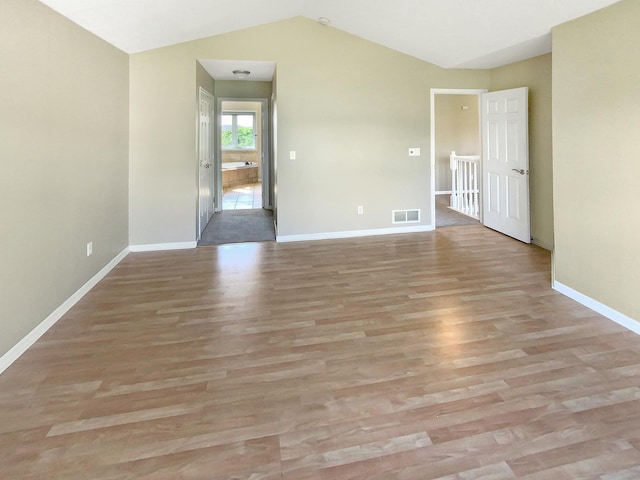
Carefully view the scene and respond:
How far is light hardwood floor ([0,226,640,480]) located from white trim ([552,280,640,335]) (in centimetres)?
7

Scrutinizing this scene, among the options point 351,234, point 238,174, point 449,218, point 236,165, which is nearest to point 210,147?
point 351,234

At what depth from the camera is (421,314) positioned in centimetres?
296

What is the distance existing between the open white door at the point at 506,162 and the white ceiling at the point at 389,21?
58 cm

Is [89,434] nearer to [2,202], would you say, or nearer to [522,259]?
[2,202]

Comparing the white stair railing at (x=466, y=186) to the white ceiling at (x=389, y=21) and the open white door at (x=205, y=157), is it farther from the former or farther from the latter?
the open white door at (x=205, y=157)

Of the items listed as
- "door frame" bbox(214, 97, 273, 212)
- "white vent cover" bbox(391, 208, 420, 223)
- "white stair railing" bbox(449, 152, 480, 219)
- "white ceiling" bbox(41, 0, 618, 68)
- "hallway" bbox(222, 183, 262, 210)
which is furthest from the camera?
"hallway" bbox(222, 183, 262, 210)

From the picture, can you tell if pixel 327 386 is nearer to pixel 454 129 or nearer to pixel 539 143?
pixel 539 143

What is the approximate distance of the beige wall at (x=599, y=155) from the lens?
2.63 meters

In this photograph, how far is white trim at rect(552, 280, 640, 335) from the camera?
8.73 feet

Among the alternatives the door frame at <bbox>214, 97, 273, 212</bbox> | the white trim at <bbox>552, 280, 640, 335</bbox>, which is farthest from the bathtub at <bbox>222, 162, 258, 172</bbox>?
the white trim at <bbox>552, 280, 640, 335</bbox>

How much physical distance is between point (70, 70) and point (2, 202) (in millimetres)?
1454

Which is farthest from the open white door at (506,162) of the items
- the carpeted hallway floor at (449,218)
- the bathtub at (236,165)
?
the bathtub at (236,165)

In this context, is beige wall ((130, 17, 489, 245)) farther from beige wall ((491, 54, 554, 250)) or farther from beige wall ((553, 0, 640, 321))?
beige wall ((553, 0, 640, 321))

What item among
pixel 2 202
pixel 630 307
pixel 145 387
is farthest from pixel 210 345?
pixel 630 307
